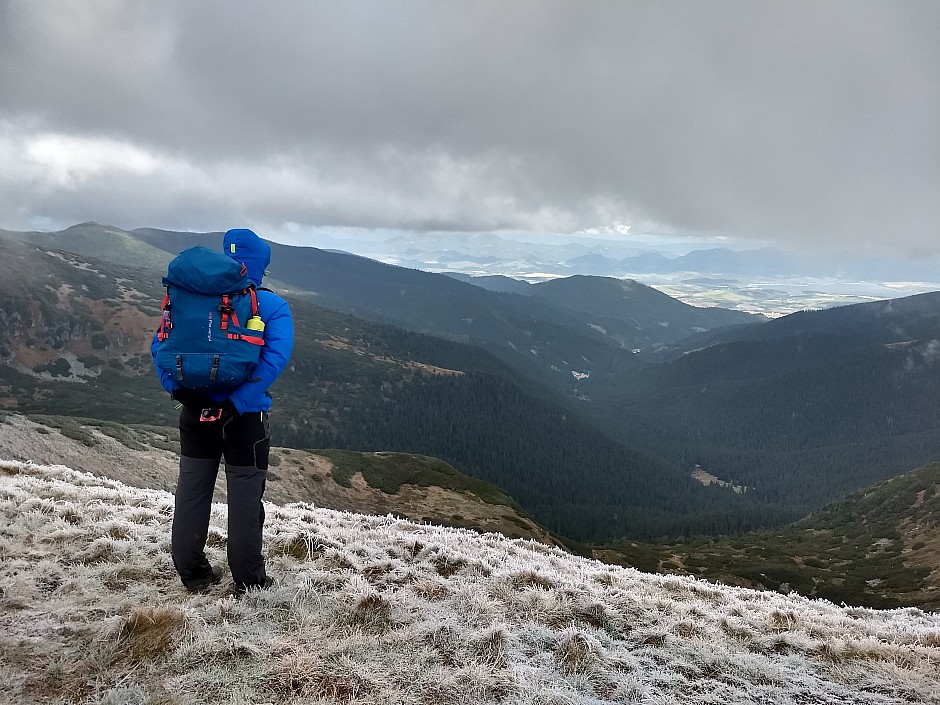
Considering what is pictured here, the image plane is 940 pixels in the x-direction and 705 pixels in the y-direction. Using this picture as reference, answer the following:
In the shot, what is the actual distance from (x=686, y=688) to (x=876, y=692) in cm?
295

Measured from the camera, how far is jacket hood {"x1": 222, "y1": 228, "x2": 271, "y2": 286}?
784cm

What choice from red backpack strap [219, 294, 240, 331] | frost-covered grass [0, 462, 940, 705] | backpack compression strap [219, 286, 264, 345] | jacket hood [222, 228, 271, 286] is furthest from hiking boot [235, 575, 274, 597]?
jacket hood [222, 228, 271, 286]

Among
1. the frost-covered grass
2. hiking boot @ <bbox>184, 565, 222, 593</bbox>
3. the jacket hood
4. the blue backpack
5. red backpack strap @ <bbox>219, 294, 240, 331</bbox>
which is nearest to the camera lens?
the frost-covered grass

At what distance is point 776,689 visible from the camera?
676 cm

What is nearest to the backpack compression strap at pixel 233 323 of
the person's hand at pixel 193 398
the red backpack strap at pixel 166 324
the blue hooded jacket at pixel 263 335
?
the blue hooded jacket at pixel 263 335

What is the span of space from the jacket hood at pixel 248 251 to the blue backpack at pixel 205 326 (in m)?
0.81

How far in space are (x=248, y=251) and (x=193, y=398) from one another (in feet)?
8.48

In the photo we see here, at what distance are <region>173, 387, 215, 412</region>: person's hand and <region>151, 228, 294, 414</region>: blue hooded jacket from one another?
0.09m

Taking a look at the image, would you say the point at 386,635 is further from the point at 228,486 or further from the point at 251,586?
the point at 228,486

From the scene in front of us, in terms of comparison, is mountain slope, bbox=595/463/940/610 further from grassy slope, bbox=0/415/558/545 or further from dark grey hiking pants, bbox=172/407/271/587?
dark grey hiking pants, bbox=172/407/271/587

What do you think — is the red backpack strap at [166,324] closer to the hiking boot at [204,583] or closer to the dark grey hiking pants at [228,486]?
the dark grey hiking pants at [228,486]

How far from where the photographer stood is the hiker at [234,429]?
7.10m

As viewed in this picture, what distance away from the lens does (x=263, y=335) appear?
24.3 ft

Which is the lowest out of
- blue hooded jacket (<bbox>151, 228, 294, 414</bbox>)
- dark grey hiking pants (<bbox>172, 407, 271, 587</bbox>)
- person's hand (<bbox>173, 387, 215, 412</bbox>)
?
dark grey hiking pants (<bbox>172, 407, 271, 587</bbox>)
